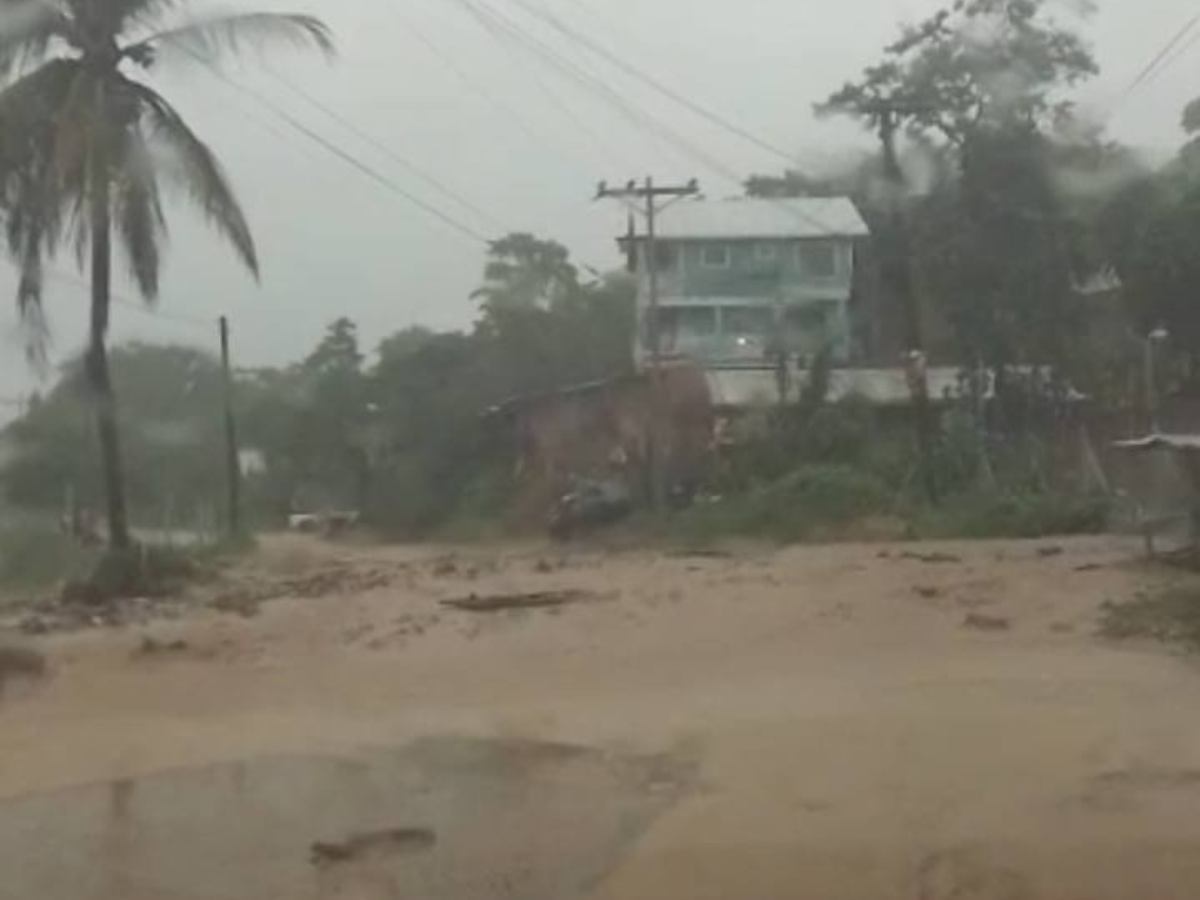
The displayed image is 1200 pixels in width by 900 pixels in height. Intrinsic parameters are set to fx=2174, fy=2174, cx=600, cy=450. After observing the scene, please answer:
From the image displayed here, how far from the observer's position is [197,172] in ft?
64.2

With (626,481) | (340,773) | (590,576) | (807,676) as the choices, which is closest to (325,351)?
(626,481)

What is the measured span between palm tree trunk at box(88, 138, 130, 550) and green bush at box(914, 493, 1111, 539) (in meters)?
8.50

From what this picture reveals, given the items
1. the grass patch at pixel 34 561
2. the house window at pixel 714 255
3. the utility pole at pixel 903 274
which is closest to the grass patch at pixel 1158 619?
the grass patch at pixel 34 561

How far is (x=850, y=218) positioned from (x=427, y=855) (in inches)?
899

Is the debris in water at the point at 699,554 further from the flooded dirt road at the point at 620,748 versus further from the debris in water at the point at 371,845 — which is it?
the debris in water at the point at 371,845

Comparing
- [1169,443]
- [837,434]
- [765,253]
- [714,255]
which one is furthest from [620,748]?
[765,253]

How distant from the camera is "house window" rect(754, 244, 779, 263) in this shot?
30.0 metres

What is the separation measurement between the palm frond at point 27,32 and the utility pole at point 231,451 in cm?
530

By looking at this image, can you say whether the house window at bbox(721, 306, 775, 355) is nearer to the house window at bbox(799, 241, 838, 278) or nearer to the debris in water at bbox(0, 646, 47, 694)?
the house window at bbox(799, 241, 838, 278)

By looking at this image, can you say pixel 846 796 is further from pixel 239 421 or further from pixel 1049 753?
pixel 239 421

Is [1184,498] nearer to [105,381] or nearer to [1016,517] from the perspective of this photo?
[1016,517]

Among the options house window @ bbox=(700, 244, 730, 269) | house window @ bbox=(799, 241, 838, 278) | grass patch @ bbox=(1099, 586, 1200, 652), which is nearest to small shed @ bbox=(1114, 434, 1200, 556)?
grass patch @ bbox=(1099, 586, 1200, 652)

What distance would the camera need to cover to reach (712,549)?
22.0 meters

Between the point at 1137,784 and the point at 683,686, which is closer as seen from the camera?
the point at 1137,784
